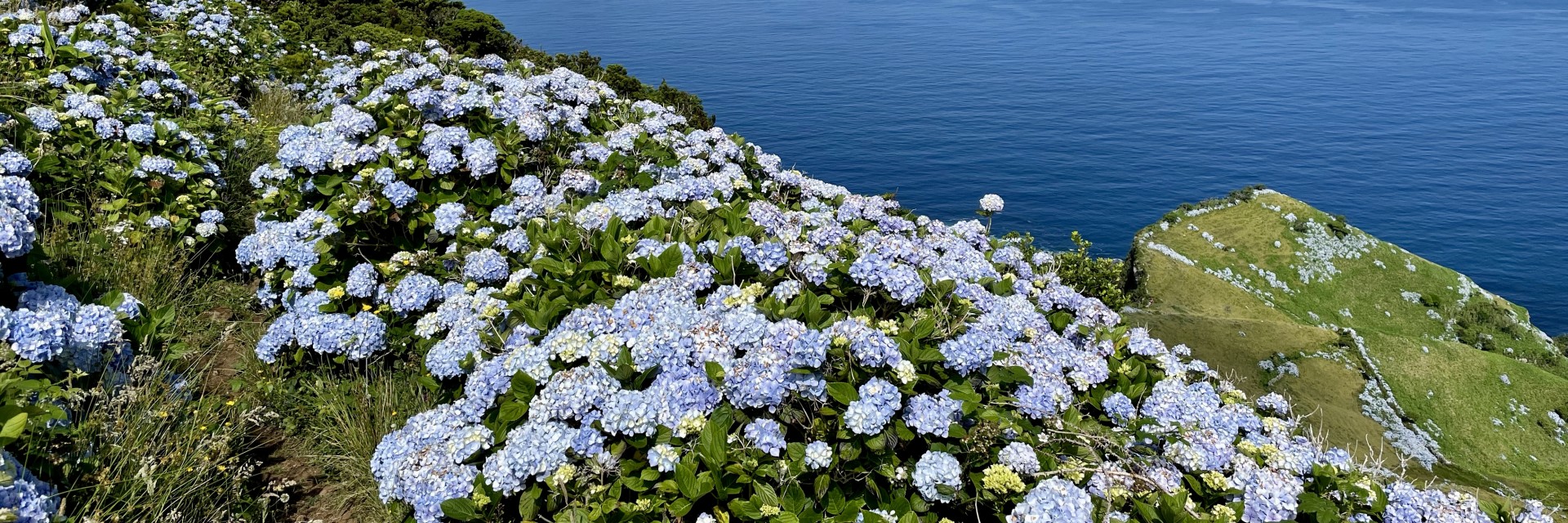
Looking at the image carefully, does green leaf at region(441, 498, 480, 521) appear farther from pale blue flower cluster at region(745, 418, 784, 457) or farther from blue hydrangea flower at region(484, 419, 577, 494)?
pale blue flower cluster at region(745, 418, 784, 457)

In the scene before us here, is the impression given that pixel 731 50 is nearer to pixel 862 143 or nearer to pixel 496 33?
pixel 862 143

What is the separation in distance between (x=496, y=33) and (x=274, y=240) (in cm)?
1552

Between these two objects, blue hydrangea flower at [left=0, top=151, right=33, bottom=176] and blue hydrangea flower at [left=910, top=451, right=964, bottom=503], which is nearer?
blue hydrangea flower at [left=910, top=451, right=964, bottom=503]

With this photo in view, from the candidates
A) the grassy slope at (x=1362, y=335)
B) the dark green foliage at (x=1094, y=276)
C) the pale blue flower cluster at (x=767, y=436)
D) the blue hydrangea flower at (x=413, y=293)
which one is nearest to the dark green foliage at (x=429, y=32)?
the dark green foliage at (x=1094, y=276)

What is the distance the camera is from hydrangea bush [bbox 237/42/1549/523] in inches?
137

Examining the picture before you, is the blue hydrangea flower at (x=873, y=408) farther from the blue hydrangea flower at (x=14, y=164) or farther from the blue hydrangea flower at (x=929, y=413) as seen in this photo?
the blue hydrangea flower at (x=14, y=164)

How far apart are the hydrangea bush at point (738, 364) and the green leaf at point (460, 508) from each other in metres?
0.01

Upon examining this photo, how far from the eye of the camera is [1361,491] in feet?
12.3

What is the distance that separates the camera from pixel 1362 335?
10.0 m

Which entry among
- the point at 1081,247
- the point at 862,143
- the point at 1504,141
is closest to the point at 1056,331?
the point at 1081,247

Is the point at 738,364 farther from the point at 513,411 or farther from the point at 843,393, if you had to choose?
the point at 513,411

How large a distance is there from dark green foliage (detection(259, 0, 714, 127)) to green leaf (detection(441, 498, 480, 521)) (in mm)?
12688

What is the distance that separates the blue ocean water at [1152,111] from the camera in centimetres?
3681

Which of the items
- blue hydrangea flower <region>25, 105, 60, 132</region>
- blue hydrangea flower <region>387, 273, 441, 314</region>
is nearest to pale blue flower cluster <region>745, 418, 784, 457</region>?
blue hydrangea flower <region>387, 273, 441, 314</region>
